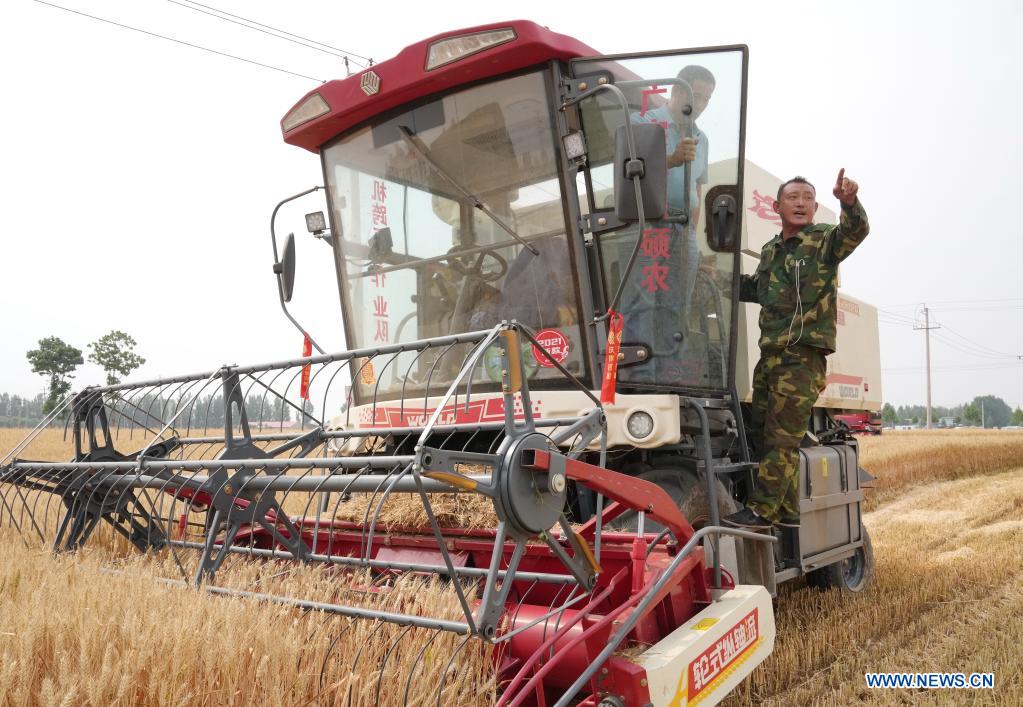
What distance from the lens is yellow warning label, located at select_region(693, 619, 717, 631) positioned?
2.35m

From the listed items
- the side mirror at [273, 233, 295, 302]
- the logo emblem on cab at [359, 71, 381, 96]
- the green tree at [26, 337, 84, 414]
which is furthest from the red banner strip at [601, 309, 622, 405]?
the green tree at [26, 337, 84, 414]

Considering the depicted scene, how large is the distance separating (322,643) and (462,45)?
2.46m

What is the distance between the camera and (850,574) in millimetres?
4797

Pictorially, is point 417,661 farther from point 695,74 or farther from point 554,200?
point 695,74

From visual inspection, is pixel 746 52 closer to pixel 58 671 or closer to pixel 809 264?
pixel 809 264

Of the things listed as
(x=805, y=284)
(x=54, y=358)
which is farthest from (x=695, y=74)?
(x=54, y=358)

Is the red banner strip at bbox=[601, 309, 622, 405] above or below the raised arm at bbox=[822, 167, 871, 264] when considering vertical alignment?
below

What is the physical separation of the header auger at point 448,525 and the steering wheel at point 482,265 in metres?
0.33

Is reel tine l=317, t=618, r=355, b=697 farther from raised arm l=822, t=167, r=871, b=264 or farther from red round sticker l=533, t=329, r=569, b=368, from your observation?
raised arm l=822, t=167, r=871, b=264

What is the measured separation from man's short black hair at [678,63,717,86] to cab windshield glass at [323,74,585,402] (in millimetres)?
605

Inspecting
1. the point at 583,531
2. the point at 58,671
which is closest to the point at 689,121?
the point at 583,531

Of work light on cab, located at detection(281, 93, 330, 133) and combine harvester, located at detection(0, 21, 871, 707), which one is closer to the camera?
combine harvester, located at detection(0, 21, 871, 707)

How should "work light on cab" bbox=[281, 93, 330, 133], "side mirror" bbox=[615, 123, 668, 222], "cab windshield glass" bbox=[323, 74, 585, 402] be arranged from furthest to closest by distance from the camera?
"work light on cab" bbox=[281, 93, 330, 133], "cab windshield glass" bbox=[323, 74, 585, 402], "side mirror" bbox=[615, 123, 668, 222]

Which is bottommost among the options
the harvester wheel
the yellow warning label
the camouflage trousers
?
the harvester wheel
